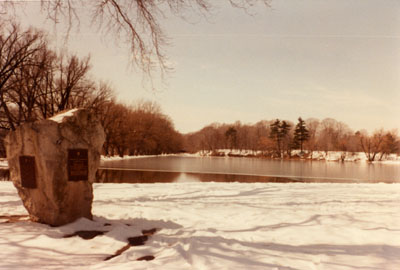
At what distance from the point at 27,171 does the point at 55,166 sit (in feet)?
2.08

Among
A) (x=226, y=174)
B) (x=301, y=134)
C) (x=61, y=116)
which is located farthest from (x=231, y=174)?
(x=301, y=134)

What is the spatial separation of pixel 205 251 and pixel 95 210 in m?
3.48

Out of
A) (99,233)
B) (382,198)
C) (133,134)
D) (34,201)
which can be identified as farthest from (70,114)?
(133,134)

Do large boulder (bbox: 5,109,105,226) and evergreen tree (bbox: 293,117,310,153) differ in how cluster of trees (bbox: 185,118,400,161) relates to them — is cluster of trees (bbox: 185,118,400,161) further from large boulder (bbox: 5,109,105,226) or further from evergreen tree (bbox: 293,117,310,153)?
large boulder (bbox: 5,109,105,226)

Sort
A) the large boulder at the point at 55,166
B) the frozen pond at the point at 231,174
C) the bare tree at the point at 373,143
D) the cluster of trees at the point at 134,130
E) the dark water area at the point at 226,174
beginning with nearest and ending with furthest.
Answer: the large boulder at the point at 55,166 < the dark water area at the point at 226,174 < the frozen pond at the point at 231,174 < the cluster of trees at the point at 134,130 < the bare tree at the point at 373,143

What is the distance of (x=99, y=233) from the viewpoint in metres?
4.74

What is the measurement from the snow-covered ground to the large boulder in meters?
0.30

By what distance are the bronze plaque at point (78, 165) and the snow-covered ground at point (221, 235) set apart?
0.86 metres

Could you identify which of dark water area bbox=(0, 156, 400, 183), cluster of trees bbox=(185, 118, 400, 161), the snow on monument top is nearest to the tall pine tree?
cluster of trees bbox=(185, 118, 400, 161)

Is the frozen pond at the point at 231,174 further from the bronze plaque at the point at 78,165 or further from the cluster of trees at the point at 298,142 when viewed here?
the cluster of trees at the point at 298,142

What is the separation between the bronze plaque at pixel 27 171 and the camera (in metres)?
5.16

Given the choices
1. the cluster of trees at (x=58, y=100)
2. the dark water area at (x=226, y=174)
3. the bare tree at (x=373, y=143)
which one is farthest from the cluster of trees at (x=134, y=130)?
the bare tree at (x=373, y=143)

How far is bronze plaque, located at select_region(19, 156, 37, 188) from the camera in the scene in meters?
5.16

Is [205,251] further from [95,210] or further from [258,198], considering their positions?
[258,198]
